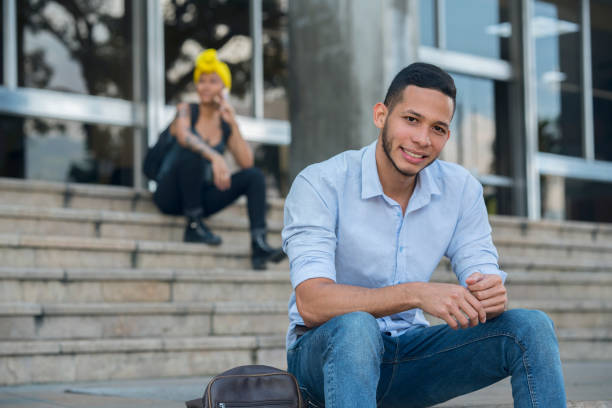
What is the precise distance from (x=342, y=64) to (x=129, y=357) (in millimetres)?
3797

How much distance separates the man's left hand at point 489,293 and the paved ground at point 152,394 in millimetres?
790

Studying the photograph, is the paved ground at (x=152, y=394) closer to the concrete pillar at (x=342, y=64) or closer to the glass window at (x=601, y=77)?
the concrete pillar at (x=342, y=64)

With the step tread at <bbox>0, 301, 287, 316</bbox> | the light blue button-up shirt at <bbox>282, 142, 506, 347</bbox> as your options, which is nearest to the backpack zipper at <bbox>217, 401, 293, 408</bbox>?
the light blue button-up shirt at <bbox>282, 142, 506, 347</bbox>

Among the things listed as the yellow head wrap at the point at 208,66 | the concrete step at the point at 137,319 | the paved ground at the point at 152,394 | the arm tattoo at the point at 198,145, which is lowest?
the paved ground at the point at 152,394

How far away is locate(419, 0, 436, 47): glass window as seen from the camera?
36.2 feet

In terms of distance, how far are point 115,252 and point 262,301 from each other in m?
0.97

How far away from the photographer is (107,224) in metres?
5.75

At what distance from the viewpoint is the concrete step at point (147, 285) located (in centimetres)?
472

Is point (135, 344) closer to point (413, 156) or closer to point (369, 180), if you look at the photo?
point (369, 180)

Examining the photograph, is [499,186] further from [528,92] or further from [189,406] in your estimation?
[189,406]

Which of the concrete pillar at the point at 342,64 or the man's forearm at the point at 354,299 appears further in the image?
the concrete pillar at the point at 342,64

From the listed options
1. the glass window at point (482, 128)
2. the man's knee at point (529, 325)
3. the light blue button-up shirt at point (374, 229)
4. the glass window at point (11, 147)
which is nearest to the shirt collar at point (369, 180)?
the light blue button-up shirt at point (374, 229)

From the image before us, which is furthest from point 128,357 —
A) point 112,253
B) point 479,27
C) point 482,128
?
point 479,27

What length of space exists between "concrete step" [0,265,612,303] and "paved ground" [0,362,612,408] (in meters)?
0.67
